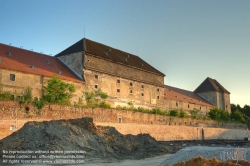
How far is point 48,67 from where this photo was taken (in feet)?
117

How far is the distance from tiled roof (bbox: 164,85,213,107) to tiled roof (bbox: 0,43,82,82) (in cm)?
2104

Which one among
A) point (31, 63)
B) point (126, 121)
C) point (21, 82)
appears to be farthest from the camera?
point (31, 63)

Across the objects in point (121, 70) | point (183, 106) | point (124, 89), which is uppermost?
point (121, 70)

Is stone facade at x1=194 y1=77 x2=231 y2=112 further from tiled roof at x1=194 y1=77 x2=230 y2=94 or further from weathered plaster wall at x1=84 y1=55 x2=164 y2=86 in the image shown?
weathered plaster wall at x1=84 y1=55 x2=164 y2=86

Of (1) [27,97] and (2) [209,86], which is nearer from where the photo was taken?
(1) [27,97]

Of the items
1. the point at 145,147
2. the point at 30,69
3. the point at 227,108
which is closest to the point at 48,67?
the point at 30,69

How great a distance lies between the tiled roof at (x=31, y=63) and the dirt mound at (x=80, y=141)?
13.8m

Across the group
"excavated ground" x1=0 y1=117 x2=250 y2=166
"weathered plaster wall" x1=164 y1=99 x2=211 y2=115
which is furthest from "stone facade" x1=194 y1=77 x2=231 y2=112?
"excavated ground" x1=0 y1=117 x2=250 y2=166

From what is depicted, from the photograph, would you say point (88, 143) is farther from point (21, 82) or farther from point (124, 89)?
point (124, 89)

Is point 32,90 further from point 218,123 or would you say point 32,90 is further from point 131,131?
point 218,123

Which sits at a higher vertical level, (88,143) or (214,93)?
(214,93)

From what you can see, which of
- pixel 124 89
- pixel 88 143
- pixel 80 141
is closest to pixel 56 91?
pixel 124 89

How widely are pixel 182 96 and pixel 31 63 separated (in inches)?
1296

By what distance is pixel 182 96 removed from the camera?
58.3 metres
